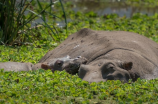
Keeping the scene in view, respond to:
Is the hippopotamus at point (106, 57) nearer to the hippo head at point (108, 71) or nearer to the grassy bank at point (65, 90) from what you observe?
the hippo head at point (108, 71)

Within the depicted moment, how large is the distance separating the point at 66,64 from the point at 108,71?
1.17 meters

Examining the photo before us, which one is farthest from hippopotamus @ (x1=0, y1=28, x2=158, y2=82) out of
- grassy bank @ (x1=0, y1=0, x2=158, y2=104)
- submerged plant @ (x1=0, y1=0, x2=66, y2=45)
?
submerged plant @ (x1=0, y1=0, x2=66, y2=45)

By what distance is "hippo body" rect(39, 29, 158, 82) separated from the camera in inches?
235

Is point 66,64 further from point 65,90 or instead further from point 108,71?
point 65,90

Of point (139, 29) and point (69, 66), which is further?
point (139, 29)

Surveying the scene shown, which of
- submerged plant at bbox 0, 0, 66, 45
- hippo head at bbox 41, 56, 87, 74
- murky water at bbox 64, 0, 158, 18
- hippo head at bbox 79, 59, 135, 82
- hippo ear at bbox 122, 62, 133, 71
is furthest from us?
murky water at bbox 64, 0, 158, 18

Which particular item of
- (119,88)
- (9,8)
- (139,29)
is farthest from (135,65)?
(139,29)

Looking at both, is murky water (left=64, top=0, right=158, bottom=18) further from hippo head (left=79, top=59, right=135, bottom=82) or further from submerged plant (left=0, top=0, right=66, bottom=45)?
hippo head (left=79, top=59, right=135, bottom=82)

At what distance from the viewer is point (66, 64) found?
6891 mm

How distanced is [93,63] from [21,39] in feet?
11.7

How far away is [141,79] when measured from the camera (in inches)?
247

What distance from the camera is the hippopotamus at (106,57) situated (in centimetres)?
597

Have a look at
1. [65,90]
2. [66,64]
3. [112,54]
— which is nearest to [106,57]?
[112,54]

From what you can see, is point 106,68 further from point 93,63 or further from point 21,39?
point 21,39
